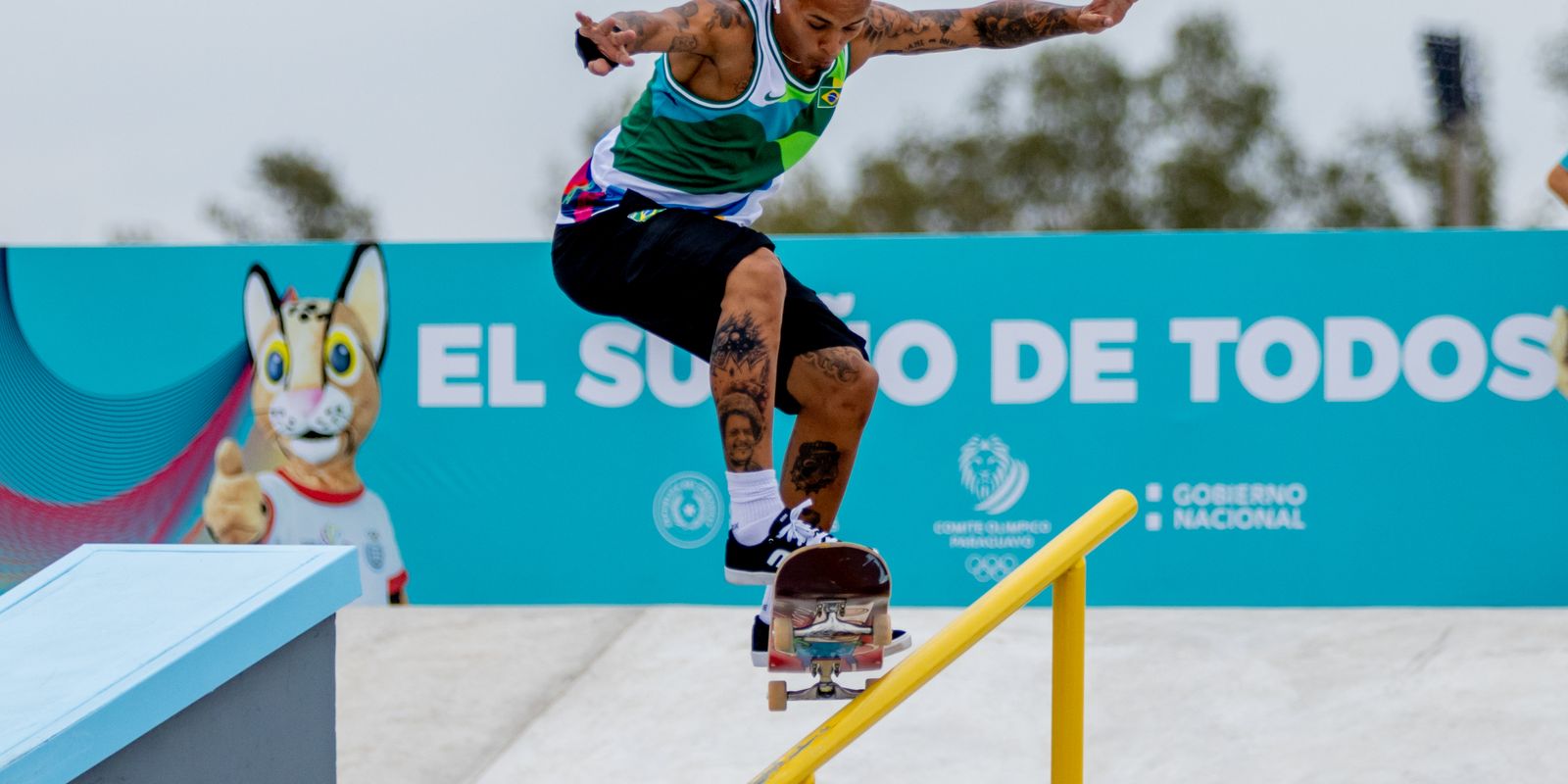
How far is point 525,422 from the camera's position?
7301 millimetres

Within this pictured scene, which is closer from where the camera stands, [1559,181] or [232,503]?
[1559,181]

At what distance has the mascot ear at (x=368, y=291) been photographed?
730 cm

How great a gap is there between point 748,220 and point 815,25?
1.88 feet

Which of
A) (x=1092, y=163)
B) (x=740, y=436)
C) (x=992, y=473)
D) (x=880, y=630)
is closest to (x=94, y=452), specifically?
(x=992, y=473)

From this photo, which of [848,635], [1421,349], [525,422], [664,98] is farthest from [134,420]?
[1421,349]

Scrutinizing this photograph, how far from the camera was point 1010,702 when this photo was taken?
558cm

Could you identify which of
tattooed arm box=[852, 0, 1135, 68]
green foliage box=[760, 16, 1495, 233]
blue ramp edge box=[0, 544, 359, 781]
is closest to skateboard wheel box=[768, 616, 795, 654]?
blue ramp edge box=[0, 544, 359, 781]

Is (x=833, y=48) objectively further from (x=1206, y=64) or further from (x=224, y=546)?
(x=1206, y=64)

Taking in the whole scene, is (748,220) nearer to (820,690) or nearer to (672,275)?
(672,275)

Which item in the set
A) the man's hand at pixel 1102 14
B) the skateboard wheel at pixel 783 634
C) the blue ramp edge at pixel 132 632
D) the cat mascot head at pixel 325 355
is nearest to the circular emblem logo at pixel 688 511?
the cat mascot head at pixel 325 355

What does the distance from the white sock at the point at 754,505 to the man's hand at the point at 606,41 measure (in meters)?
0.98

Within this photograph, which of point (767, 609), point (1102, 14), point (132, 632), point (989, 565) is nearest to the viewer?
point (132, 632)

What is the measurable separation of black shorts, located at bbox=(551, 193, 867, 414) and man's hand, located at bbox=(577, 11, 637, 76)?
641mm

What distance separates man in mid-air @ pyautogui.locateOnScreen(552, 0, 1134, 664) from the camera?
335 cm
